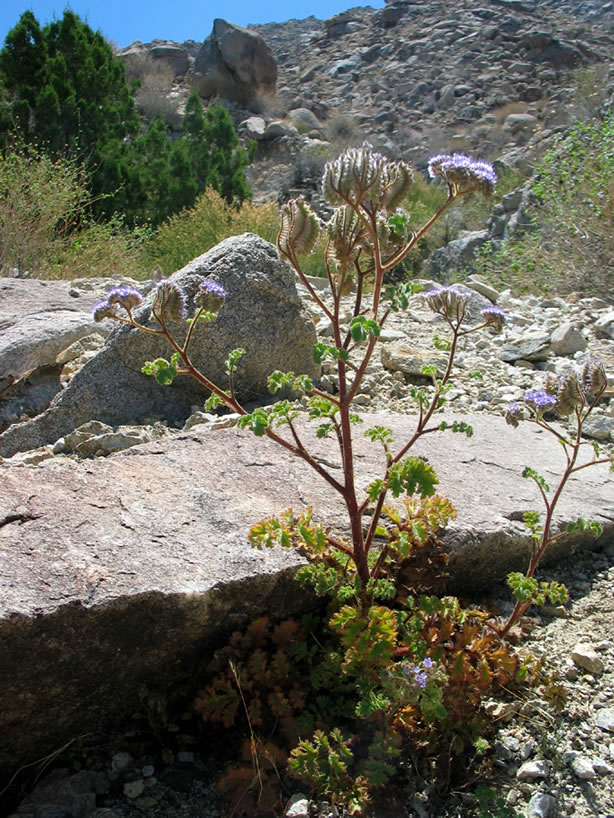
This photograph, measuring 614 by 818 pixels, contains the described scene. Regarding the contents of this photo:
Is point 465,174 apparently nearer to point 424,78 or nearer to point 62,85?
point 62,85

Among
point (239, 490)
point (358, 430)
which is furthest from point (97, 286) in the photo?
point (239, 490)

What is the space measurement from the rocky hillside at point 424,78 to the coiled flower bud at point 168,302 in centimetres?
1855

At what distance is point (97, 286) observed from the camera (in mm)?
6047

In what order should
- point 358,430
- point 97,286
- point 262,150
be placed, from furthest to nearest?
point 262,150 → point 97,286 → point 358,430

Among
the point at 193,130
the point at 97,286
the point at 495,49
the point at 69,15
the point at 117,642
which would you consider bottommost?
the point at 117,642

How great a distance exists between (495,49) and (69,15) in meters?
20.8

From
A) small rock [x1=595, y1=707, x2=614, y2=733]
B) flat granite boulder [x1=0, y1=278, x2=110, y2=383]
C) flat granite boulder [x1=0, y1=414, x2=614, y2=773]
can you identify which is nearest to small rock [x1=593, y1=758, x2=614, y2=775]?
small rock [x1=595, y1=707, x2=614, y2=733]

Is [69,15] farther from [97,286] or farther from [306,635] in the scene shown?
[306,635]

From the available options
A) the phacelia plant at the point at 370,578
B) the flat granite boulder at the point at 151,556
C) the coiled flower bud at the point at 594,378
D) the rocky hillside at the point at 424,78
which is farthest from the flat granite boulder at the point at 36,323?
the rocky hillside at the point at 424,78

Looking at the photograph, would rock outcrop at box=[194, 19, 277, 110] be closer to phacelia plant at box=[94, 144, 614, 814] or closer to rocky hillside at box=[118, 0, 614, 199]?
rocky hillside at box=[118, 0, 614, 199]

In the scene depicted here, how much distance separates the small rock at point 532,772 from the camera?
1.79 m

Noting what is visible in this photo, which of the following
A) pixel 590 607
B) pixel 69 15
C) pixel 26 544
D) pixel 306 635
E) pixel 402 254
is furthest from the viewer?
pixel 69 15

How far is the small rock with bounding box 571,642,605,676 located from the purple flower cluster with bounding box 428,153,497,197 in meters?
1.32

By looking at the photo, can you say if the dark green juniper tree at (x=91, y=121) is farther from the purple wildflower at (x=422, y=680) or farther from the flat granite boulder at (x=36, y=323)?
the purple wildflower at (x=422, y=680)
